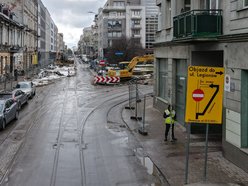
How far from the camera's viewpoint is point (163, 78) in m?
27.3

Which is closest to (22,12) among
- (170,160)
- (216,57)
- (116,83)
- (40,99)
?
(116,83)

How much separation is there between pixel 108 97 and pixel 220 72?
1093 inches

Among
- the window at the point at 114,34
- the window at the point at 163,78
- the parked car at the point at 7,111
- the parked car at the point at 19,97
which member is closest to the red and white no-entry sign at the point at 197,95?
the parked car at the point at 7,111

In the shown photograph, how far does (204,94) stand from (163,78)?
54.9 feet

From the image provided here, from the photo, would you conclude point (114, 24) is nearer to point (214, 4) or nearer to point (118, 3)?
point (118, 3)

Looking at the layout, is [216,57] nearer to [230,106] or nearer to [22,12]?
[230,106]

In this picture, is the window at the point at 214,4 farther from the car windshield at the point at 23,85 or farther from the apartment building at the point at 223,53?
the car windshield at the point at 23,85

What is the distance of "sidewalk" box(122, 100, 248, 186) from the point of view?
39.8 ft

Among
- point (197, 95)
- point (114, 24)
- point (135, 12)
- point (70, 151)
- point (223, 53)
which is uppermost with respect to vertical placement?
point (135, 12)

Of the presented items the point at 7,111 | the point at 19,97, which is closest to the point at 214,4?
the point at 7,111

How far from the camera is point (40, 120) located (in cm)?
2433

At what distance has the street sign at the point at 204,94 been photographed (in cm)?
1051

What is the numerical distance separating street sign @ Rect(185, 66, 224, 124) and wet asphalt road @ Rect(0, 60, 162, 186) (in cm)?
270

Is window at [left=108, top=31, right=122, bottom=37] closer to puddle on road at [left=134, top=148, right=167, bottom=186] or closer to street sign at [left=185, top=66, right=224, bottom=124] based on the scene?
puddle on road at [left=134, top=148, right=167, bottom=186]
